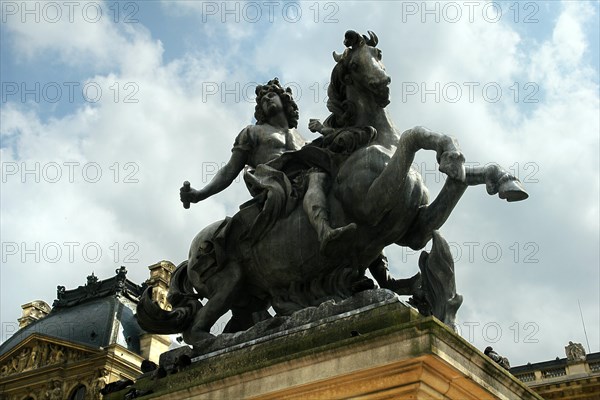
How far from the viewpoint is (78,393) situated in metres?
48.3

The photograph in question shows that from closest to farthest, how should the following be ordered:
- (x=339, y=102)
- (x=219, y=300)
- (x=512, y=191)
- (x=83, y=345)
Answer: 1. (x=512, y=191)
2. (x=219, y=300)
3. (x=339, y=102)
4. (x=83, y=345)

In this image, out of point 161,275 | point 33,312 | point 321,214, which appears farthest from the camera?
point 33,312

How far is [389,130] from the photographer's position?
285 inches

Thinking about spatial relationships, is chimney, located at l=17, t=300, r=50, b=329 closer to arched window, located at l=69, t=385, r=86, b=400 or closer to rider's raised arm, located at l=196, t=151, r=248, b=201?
arched window, located at l=69, t=385, r=86, b=400

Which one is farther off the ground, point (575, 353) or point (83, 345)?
point (83, 345)

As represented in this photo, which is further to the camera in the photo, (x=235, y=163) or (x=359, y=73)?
(x=235, y=163)

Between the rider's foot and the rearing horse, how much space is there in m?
0.10

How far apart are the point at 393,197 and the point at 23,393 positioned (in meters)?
48.5

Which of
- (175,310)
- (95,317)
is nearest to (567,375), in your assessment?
(95,317)

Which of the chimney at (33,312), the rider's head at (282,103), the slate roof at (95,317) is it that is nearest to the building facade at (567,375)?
the slate roof at (95,317)

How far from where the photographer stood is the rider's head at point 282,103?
330 inches

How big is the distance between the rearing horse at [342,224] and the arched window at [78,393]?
43.2 meters

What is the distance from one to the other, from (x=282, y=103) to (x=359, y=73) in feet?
4.35

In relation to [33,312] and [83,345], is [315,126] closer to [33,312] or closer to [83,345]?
[83,345]
